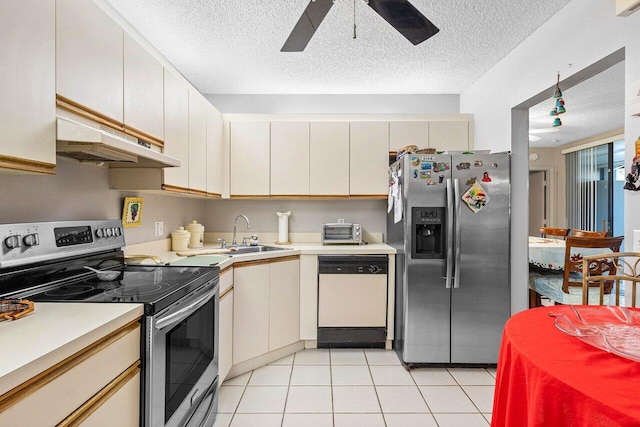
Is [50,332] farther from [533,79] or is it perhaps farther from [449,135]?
[449,135]

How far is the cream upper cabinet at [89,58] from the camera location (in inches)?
51.2

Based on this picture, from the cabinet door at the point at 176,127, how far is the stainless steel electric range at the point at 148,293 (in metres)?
0.45

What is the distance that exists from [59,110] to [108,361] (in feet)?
3.02

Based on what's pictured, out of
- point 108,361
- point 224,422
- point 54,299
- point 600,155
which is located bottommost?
point 224,422

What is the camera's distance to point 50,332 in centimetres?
98

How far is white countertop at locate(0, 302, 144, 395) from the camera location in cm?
78

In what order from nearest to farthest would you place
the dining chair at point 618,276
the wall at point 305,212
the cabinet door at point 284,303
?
the dining chair at point 618,276, the cabinet door at point 284,303, the wall at point 305,212

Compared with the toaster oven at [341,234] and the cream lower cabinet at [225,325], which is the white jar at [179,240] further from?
the toaster oven at [341,234]

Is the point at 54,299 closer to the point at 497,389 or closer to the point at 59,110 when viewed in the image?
the point at 59,110

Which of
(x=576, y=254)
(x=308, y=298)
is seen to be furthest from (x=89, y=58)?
(x=576, y=254)

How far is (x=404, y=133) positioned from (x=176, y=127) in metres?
2.03

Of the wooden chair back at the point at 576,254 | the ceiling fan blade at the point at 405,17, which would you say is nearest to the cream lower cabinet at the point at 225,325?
the ceiling fan blade at the point at 405,17

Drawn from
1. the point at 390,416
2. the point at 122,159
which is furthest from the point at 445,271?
the point at 122,159

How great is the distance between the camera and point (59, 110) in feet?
4.27
